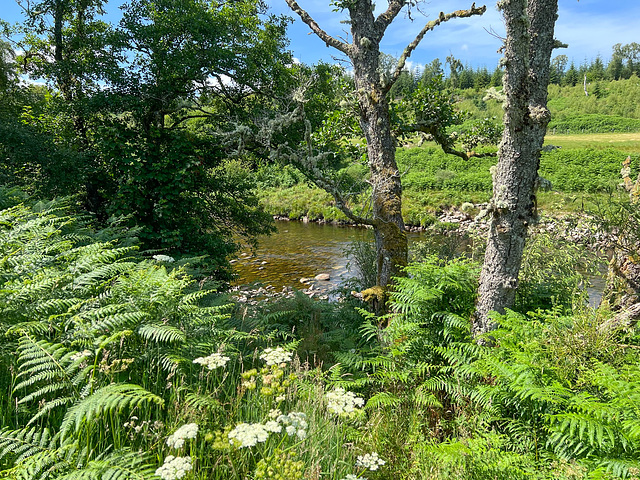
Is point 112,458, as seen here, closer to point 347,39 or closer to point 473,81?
point 347,39

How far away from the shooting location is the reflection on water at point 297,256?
14.1 meters

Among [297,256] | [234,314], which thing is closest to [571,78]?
[297,256]

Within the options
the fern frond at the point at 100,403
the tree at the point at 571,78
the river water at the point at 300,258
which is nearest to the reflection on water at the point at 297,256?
the river water at the point at 300,258

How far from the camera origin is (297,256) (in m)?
17.0

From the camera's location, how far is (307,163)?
652cm

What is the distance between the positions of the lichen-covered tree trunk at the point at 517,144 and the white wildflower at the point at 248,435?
3.06 metres

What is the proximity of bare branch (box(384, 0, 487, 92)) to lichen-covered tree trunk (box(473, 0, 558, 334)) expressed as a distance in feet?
6.24

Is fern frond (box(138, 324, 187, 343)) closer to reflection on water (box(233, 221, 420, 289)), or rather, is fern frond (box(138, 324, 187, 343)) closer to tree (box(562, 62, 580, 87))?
reflection on water (box(233, 221, 420, 289))

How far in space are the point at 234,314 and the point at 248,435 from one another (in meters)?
4.23

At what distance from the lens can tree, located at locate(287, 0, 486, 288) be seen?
571 cm

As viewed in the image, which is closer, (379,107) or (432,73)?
(379,107)

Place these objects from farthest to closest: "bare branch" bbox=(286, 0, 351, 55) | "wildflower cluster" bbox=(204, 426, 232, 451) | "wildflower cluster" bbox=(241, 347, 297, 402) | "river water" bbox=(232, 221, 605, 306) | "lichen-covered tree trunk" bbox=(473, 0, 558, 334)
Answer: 1. "river water" bbox=(232, 221, 605, 306)
2. "bare branch" bbox=(286, 0, 351, 55)
3. "lichen-covered tree trunk" bbox=(473, 0, 558, 334)
4. "wildflower cluster" bbox=(241, 347, 297, 402)
5. "wildflower cluster" bbox=(204, 426, 232, 451)

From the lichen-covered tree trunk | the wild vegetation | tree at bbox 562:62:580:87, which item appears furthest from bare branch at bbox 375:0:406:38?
tree at bbox 562:62:580:87

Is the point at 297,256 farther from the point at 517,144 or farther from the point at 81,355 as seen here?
the point at 81,355
